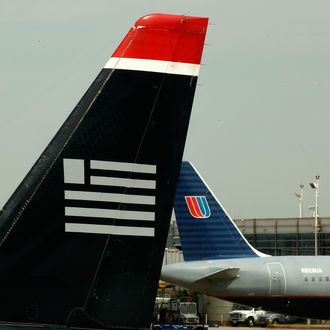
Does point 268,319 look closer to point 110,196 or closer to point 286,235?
point 286,235

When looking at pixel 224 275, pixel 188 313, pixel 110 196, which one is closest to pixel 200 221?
pixel 224 275

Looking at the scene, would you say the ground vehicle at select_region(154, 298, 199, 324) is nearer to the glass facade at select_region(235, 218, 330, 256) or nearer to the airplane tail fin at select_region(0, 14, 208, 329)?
the glass facade at select_region(235, 218, 330, 256)

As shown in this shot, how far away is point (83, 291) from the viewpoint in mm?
8938

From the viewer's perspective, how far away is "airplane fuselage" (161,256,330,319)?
1467 inches

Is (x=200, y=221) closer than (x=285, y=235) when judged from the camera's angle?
Yes

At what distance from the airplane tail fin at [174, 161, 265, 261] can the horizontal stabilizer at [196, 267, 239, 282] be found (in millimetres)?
729

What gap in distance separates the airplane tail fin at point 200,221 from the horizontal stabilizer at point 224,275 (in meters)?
0.73

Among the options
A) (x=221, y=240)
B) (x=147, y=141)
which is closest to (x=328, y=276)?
(x=221, y=240)

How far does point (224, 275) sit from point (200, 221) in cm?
243

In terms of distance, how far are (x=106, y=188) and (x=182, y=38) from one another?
167cm

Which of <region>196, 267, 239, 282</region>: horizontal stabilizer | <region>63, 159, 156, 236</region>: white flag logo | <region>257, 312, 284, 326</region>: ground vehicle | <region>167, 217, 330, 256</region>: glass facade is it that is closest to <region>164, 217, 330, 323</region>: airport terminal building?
<region>167, 217, 330, 256</region>: glass facade

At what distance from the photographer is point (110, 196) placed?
9.02 metres

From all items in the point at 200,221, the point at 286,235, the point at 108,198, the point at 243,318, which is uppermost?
the point at 286,235

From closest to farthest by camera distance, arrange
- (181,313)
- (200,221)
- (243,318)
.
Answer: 1. (200,221)
2. (181,313)
3. (243,318)
